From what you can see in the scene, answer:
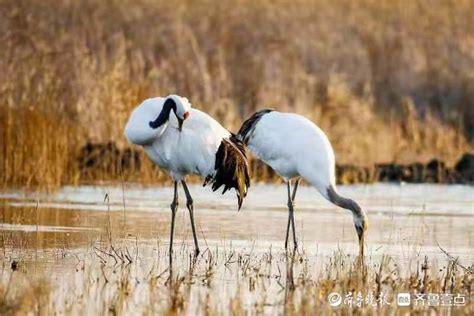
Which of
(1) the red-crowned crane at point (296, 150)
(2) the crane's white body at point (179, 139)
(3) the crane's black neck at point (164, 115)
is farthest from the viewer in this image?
(1) the red-crowned crane at point (296, 150)

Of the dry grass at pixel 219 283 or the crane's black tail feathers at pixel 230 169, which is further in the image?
the crane's black tail feathers at pixel 230 169

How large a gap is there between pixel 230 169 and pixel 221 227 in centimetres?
164

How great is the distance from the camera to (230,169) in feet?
34.3

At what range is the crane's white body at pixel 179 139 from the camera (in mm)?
10523

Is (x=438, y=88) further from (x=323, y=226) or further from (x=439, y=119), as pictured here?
(x=323, y=226)

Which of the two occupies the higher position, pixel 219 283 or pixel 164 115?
pixel 164 115

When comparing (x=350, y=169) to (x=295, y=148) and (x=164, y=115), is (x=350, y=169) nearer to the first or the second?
(x=295, y=148)

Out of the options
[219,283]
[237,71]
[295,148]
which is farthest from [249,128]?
[237,71]

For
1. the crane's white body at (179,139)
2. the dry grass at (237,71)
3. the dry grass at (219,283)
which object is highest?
the dry grass at (237,71)

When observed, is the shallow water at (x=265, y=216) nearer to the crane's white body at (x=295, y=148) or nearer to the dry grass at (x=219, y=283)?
the crane's white body at (x=295, y=148)

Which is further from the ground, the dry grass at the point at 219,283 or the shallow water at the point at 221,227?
the shallow water at the point at 221,227

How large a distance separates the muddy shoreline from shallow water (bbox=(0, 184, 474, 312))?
0.61 meters

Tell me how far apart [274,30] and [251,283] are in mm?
18782

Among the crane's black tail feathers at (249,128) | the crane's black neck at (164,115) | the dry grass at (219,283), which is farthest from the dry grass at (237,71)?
the dry grass at (219,283)
